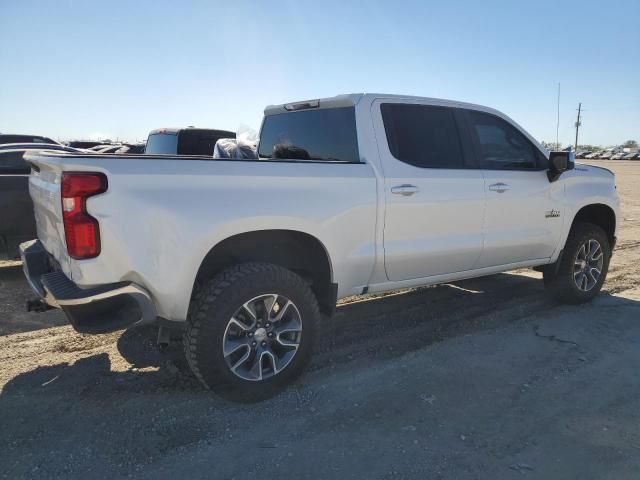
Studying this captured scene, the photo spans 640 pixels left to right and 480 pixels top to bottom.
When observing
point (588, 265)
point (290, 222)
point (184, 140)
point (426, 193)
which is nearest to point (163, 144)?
point (184, 140)

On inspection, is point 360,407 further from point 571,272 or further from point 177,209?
point 571,272

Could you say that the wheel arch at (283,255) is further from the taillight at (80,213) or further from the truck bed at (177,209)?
the taillight at (80,213)

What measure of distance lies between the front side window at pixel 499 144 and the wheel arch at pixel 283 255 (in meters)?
1.77

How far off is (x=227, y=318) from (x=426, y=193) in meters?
1.78

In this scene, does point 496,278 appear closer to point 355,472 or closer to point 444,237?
point 444,237

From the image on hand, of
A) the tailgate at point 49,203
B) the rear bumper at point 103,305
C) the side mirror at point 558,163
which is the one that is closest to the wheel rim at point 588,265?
the side mirror at point 558,163

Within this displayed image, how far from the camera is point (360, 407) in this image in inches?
123

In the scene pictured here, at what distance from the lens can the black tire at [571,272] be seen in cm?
508

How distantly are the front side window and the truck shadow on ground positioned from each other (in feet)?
4.79

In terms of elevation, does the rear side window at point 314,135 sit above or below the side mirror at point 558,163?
above

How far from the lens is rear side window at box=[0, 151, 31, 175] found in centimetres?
627

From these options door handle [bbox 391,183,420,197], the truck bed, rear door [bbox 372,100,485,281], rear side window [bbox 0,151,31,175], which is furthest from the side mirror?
rear side window [bbox 0,151,31,175]

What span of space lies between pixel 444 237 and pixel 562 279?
6.24 feet

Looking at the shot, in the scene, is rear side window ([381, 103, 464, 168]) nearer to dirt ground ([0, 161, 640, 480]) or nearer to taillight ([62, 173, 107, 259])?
dirt ground ([0, 161, 640, 480])
